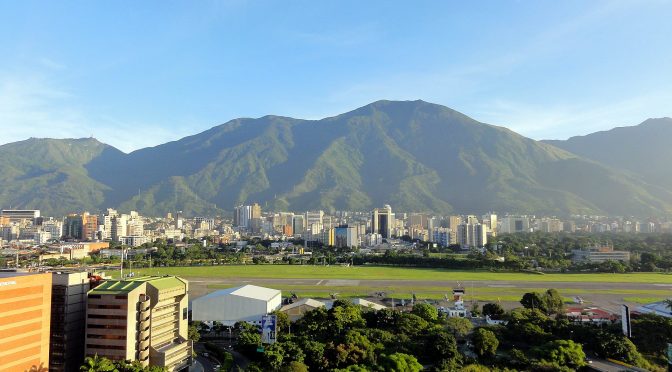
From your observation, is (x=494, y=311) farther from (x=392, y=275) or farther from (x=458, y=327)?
(x=392, y=275)

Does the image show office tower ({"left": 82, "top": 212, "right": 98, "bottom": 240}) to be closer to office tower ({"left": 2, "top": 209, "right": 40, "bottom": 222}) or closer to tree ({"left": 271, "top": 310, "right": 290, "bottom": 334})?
office tower ({"left": 2, "top": 209, "right": 40, "bottom": 222})

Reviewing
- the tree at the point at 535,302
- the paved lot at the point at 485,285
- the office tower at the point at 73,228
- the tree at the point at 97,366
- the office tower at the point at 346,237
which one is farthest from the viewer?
the office tower at the point at 73,228

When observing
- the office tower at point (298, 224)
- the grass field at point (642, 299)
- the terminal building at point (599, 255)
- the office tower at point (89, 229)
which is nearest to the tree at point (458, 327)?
the grass field at point (642, 299)

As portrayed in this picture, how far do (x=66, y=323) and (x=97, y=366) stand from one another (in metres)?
2.35

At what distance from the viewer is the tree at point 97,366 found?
674 inches

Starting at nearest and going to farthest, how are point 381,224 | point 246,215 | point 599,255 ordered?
point 599,255
point 381,224
point 246,215

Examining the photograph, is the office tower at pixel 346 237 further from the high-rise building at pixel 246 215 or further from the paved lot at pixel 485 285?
the high-rise building at pixel 246 215

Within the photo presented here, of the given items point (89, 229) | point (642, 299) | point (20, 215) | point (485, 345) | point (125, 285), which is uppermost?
point (20, 215)

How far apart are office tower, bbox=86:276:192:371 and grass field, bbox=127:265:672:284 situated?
3081 centimetres

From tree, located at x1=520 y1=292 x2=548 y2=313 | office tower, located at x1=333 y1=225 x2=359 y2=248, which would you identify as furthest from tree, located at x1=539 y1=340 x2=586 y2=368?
office tower, located at x1=333 y1=225 x2=359 y2=248

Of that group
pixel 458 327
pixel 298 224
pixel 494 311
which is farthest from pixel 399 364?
pixel 298 224

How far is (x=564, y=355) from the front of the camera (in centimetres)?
2014

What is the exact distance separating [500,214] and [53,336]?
16009cm

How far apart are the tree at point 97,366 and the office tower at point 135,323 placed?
922mm
